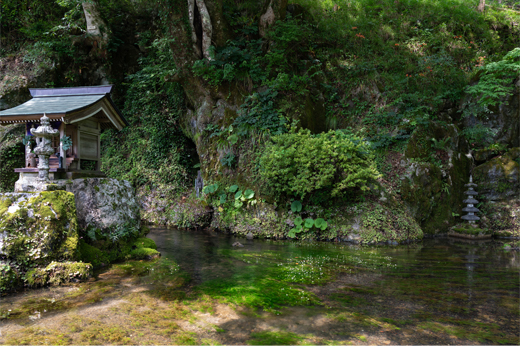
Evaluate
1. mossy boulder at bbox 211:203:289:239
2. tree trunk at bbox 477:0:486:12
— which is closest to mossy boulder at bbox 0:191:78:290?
mossy boulder at bbox 211:203:289:239

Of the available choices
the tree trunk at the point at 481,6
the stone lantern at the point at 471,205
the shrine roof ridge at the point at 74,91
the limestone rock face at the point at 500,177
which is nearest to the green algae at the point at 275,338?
the shrine roof ridge at the point at 74,91

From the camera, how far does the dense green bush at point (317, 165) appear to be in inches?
340

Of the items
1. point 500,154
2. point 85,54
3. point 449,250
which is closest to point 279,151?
point 449,250

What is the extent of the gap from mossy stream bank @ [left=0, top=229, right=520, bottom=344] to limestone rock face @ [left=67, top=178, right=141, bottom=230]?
43.9 inches

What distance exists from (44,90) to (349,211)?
9160 mm

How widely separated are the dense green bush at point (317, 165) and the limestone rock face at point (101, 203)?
13.3 ft

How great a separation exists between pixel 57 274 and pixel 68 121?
341 cm

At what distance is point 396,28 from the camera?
13961mm

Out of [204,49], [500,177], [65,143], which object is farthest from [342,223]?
[204,49]

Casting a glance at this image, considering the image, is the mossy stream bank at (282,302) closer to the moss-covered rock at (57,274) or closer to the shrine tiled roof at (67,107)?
the moss-covered rock at (57,274)

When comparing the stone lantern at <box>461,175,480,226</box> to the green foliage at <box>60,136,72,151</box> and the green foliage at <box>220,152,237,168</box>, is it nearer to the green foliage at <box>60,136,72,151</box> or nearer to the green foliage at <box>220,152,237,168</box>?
the green foliage at <box>220,152,237,168</box>

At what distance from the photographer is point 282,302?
4.51 meters

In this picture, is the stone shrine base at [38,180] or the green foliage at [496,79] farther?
the green foliage at [496,79]

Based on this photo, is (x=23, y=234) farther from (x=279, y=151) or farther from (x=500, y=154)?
(x=500, y=154)
